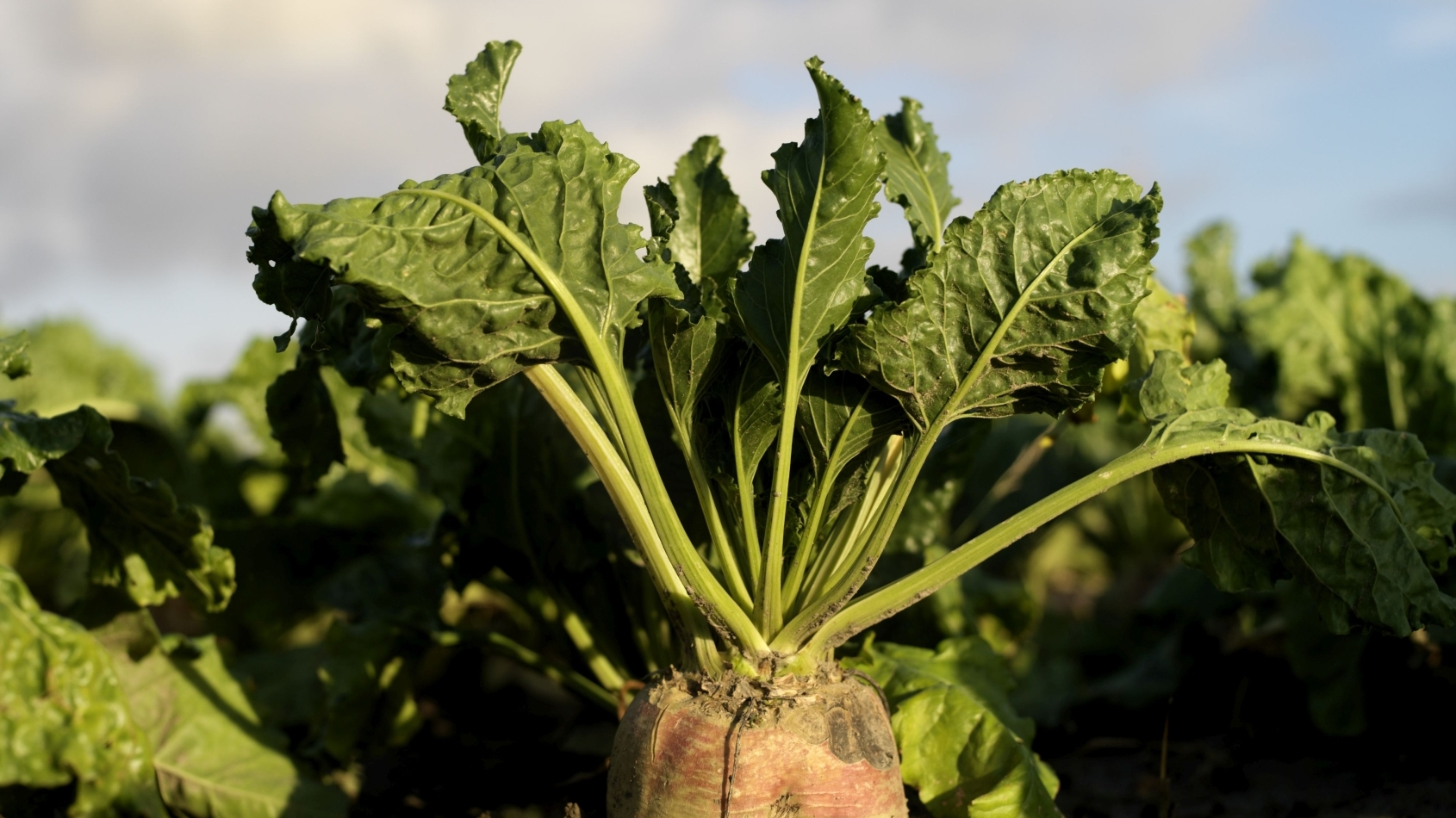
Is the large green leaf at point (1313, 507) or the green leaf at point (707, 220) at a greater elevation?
the green leaf at point (707, 220)

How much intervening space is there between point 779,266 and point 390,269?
93cm

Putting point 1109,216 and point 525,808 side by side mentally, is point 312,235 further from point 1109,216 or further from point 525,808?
point 525,808

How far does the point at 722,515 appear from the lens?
317 cm

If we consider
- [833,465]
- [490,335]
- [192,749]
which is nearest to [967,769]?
[833,465]

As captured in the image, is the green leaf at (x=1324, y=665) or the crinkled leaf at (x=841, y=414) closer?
the crinkled leaf at (x=841, y=414)

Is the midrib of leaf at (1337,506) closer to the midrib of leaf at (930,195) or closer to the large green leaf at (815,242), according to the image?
the midrib of leaf at (930,195)

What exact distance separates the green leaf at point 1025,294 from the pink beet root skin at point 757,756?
85 cm

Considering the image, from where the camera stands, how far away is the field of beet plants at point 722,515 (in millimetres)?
2613

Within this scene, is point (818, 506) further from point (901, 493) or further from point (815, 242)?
point (815, 242)

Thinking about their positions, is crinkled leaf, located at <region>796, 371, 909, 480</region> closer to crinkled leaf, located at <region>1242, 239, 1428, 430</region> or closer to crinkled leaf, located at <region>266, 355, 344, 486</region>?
crinkled leaf, located at <region>266, 355, 344, 486</region>

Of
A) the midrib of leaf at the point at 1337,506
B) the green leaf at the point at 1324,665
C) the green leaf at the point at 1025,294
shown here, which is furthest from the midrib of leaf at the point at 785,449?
the green leaf at the point at 1324,665

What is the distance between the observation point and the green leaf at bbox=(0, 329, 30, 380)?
125 inches

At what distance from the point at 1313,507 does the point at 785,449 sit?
146 cm

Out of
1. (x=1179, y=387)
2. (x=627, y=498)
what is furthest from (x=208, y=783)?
(x=1179, y=387)
